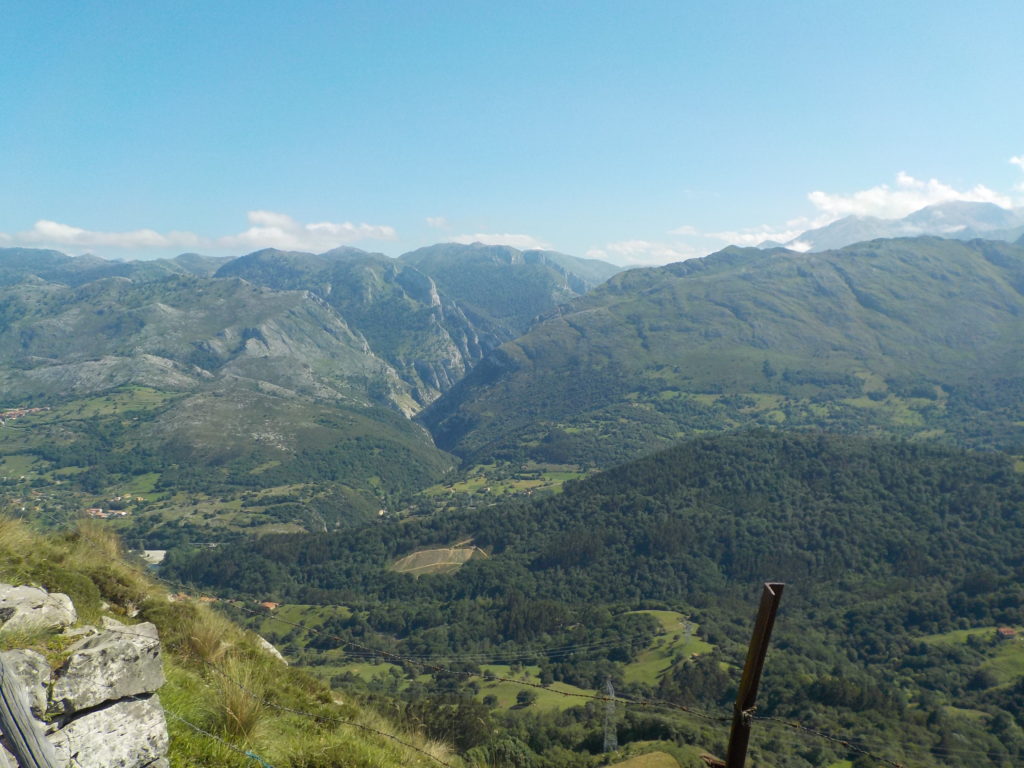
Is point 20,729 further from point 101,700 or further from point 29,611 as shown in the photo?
point 29,611

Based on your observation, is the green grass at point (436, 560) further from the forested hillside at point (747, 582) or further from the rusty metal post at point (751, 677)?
the rusty metal post at point (751, 677)

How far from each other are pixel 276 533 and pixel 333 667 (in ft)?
304

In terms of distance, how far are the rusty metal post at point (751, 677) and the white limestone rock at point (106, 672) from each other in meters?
5.96

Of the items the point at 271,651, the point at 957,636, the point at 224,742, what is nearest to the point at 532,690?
the point at 957,636

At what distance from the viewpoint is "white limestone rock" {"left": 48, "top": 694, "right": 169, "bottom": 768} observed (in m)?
5.70

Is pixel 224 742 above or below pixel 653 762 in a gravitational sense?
above

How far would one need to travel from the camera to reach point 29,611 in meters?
7.65

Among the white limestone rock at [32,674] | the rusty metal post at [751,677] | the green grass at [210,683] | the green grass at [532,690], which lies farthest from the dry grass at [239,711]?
the green grass at [532,690]

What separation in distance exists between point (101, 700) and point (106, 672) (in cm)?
25

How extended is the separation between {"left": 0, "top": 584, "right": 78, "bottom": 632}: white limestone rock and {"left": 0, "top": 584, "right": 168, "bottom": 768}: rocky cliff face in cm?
111

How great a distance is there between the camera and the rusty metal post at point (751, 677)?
5.41 m

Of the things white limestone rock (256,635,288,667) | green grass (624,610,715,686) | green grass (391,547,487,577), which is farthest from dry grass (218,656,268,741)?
green grass (391,547,487,577)

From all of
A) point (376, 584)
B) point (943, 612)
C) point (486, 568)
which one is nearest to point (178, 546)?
point (376, 584)

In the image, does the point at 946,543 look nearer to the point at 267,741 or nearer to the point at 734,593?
the point at 734,593
